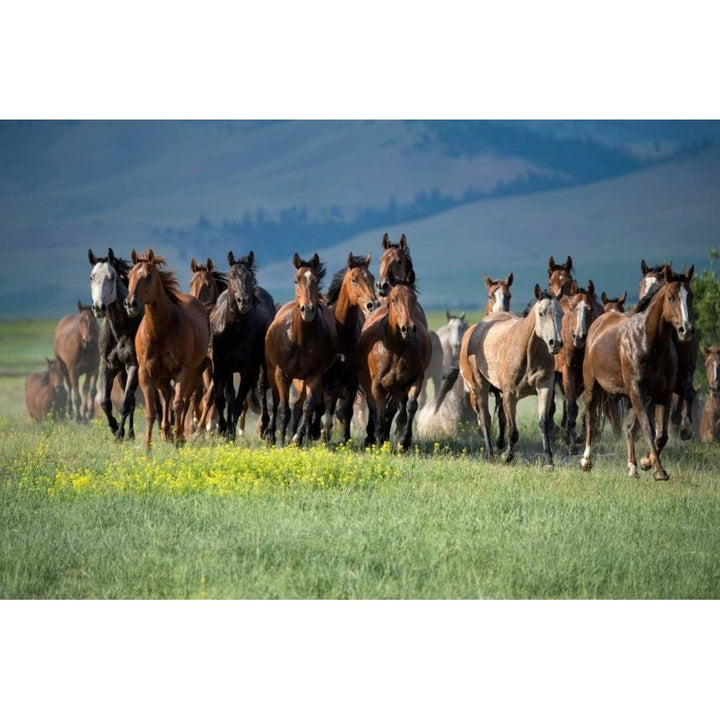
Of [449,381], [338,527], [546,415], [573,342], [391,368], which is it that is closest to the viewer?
[338,527]

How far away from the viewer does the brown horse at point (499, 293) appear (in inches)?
525

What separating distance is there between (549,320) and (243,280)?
10.8 ft

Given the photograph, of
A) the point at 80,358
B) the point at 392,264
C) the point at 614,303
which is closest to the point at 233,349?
the point at 392,264

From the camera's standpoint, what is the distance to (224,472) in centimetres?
1048

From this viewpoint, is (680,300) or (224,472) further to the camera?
(224,472)

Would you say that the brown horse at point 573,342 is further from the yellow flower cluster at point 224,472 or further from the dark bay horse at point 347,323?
the yellow flower cluster at point 224,472

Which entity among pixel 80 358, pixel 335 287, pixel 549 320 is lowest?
pixel 80 358

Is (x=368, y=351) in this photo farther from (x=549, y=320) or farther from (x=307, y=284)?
(x=549, y=320)

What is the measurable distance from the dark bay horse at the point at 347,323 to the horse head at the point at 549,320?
6.69 ft

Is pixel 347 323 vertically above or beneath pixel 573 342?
above

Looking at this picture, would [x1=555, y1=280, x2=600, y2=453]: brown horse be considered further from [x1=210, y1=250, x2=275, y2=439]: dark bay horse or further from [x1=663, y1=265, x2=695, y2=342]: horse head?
[x1=210, y1=250, x2=275, y2=439]: dark bay horse

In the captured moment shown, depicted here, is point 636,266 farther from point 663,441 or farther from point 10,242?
point 10,242

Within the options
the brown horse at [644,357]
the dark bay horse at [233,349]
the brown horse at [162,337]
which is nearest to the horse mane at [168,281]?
the brown horse at [162,337]

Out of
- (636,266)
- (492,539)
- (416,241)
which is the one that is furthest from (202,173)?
(492,539)
